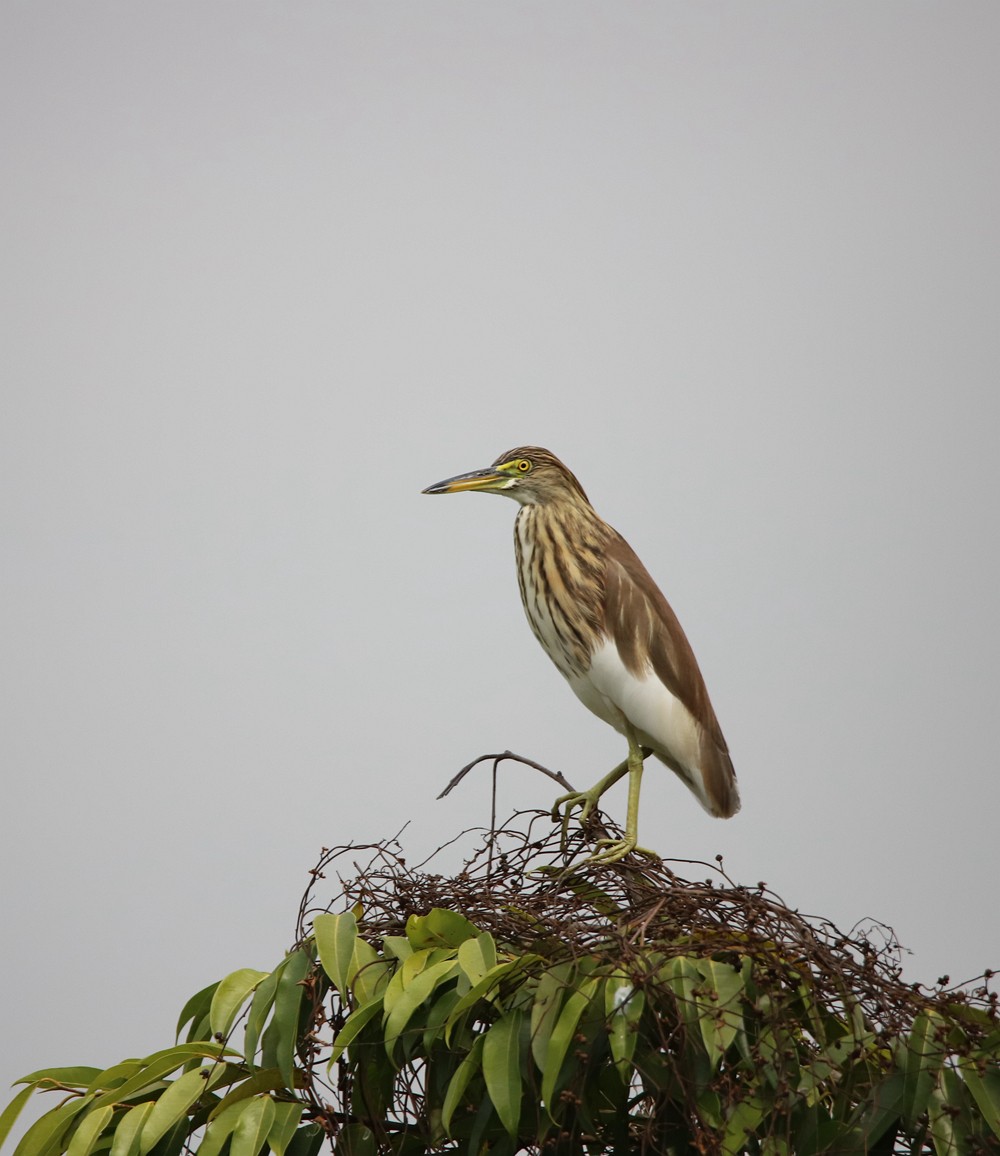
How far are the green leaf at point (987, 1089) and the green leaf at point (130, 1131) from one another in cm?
70

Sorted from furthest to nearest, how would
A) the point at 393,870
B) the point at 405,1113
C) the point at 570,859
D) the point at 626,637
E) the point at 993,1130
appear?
the point at 626,637 < the point at 570,859 < the point at 393,870 < the point at 405,1113 < the point at 993,1130

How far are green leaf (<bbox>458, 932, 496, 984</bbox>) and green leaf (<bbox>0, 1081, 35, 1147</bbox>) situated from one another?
0.45 meters

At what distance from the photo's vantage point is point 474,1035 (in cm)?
117

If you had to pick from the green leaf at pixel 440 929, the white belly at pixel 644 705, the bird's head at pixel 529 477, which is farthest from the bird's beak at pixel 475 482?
the green leaf at pixel 440 929

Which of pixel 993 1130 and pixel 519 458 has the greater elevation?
pixel 519 458

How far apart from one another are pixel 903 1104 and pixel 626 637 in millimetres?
805

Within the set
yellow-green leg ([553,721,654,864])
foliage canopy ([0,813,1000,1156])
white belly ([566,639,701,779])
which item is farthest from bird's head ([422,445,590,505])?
foliage canopy ([0,813,1000,1156])

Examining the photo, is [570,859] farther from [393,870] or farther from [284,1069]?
[284,1069]

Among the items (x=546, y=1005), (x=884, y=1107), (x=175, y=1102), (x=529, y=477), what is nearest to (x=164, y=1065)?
(x=175, y=1102)

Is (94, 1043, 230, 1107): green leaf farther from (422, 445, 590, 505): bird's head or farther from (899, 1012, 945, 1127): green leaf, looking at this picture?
(422, 445, 590, 505): bird's head

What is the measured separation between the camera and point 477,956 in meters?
1.11

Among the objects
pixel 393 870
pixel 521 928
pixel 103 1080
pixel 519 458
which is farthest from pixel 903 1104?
pixel 519 458

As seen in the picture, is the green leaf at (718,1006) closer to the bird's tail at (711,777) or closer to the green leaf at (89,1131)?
the green leaf at (89,1131)

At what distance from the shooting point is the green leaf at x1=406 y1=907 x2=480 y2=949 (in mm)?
1176
